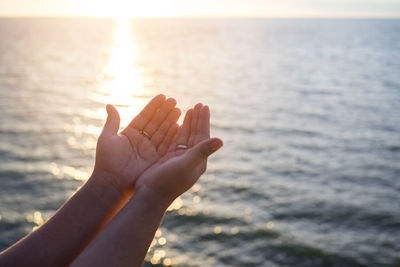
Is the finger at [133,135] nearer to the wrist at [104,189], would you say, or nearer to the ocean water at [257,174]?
the wrist at [104,189]

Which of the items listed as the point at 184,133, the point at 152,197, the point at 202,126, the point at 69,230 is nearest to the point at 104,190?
the point at 69,230

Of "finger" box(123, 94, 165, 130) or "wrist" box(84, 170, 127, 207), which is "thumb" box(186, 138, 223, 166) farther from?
"finger" box(123, 94, 165, 130)

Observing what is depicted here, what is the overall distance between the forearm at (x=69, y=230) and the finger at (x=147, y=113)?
2.06 feet

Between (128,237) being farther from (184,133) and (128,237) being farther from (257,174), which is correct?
(257,174)

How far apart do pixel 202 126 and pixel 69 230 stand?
125cm

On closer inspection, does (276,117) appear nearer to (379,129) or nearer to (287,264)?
(379,129)

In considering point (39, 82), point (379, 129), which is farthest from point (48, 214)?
point (39, 82)

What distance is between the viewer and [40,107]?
19.4 metres

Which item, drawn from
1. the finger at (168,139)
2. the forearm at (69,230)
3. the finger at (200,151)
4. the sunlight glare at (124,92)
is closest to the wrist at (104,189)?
the forearm at (69,230)

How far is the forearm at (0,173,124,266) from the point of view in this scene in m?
2.59

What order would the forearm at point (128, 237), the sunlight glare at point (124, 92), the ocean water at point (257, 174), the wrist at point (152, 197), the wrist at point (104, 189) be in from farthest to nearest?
1. the sunlight glare at point (124, 92)
2. the ocean water at point (257, 174)
3. the wrist at point (104, 189)
4. the wrist at point (152, 197)
5. the forearm at point (128, 237)

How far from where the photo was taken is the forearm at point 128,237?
228cm

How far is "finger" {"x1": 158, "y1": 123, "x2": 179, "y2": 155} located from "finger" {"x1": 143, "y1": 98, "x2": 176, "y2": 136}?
0.12m

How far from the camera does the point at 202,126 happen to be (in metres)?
3.04
